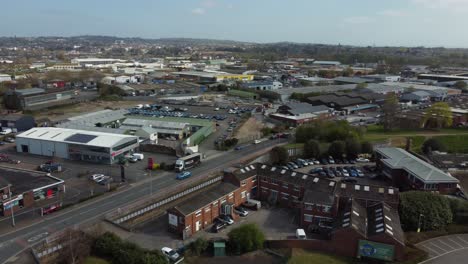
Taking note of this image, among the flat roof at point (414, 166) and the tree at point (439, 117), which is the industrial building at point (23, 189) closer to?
the flat roof at point (414, 166)

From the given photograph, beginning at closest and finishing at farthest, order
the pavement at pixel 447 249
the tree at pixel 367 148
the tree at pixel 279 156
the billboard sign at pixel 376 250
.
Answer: the billboard sign at pixel 376 250
the pavement at pixel 447 249
the tree at pixel 279 156
the tree at pixel 367 148

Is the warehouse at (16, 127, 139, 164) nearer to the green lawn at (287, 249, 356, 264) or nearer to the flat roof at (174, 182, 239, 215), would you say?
the flat roof at (174, 182, 239, 215)

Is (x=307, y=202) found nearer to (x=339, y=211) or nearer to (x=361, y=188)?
(x=339, y=211)

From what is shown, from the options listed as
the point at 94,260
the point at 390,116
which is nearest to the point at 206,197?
the point at 94,260

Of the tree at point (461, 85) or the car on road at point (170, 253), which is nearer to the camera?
the car on road at point (170, 253)

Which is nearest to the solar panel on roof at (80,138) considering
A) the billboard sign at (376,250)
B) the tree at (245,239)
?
the tree at (245,239)

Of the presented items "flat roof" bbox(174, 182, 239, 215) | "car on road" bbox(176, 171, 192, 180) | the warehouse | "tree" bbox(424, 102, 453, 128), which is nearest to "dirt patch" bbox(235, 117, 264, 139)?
the warehouse

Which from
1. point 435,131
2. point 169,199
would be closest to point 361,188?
point 169,199
